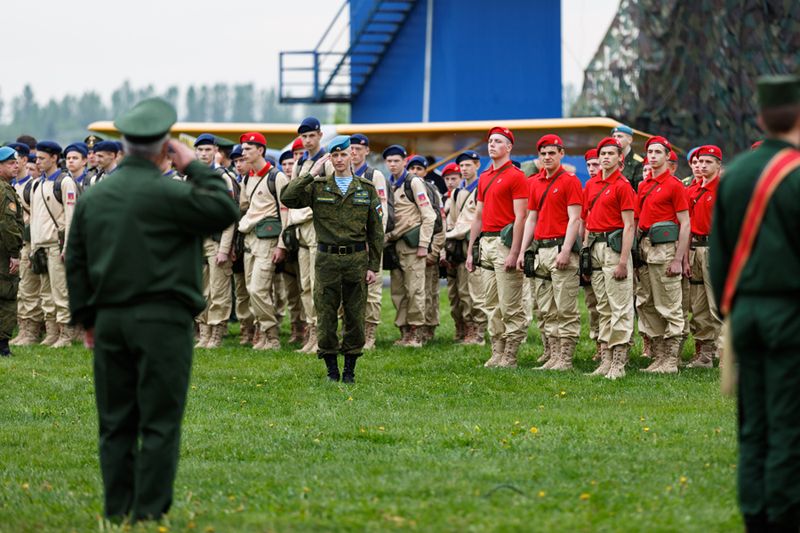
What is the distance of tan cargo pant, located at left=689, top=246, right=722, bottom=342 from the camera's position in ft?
43.0

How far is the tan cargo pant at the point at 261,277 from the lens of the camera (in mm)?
14695

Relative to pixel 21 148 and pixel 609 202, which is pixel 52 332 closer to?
pixel 21 148

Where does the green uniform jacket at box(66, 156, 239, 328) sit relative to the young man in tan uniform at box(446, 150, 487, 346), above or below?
above

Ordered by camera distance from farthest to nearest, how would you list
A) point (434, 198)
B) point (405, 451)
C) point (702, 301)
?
point (434, 198) < point (702, 301) < point (405, 451)

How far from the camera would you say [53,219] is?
15.3 metres

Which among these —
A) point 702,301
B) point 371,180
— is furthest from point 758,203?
point 371,180

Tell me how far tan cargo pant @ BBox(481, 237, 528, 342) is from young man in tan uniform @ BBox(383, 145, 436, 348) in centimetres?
204

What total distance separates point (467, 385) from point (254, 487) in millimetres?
4725

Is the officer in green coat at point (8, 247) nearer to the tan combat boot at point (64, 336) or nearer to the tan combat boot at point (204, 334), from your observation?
the tan combat boot at point (64, 336)

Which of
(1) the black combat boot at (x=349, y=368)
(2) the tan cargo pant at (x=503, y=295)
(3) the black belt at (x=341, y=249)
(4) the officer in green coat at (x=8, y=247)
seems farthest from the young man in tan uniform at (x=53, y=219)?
(2) the tan cargo pant at (x=503, y=295)

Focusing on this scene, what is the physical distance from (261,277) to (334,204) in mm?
3324

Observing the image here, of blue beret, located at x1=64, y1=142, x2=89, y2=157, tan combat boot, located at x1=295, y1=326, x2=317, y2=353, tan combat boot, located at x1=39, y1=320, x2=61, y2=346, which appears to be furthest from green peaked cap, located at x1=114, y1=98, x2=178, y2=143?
tan combat boot, located at x1=39, y1=320, x2=61, y2=346

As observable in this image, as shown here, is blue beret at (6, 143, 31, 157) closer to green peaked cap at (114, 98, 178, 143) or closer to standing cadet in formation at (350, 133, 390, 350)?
standing cadet in formation at (350, 133, 390, 350)

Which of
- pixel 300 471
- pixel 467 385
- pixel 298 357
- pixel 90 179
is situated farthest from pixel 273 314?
pixel 300 471
